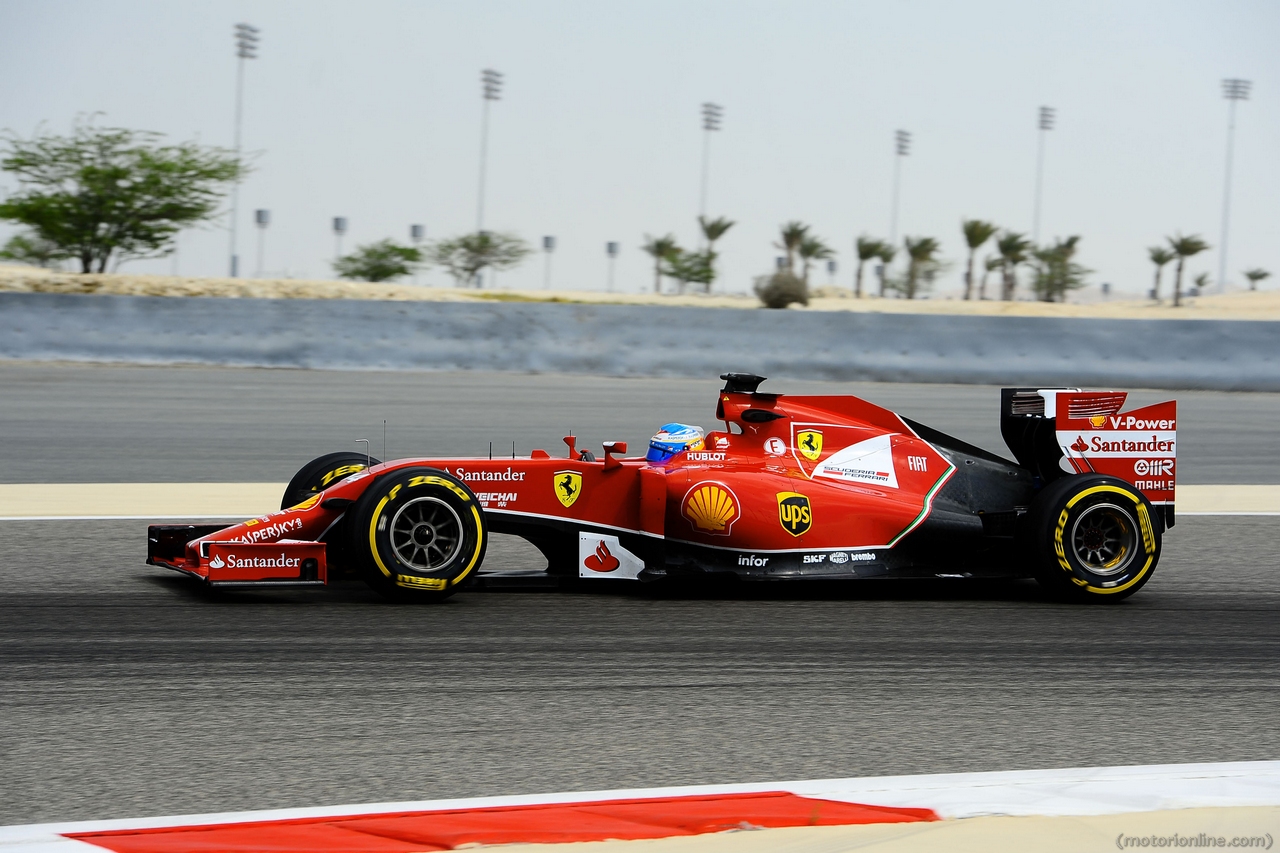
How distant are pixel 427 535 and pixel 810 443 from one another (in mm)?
1937

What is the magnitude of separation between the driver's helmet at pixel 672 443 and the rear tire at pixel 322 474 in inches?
54.1

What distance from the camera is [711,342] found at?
18.5 m

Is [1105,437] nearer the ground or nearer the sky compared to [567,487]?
nearer the sky

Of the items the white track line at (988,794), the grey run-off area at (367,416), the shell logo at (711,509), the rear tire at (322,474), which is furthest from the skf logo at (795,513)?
the grey run-off area at (367,416)

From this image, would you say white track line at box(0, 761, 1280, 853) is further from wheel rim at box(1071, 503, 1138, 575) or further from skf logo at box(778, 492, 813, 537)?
wheel rim at box(1071, 503, 1138, 575)

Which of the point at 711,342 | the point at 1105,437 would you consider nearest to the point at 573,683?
the point at 1105,437

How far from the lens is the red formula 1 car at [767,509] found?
600cm

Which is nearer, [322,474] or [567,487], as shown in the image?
[567,487]

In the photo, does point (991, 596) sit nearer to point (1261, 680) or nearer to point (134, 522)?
point (1261, 680)

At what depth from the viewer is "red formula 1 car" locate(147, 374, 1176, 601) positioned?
19.7 ft

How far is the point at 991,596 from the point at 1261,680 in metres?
1.71

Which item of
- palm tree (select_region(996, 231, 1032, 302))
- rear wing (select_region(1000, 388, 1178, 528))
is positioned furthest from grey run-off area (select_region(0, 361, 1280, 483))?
palm tree (select_region(996, 231, 1032, 302))

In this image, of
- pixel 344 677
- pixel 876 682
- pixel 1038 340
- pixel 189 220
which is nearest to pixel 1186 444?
pixel 1038 340

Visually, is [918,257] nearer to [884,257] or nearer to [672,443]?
[884,257]
